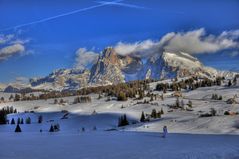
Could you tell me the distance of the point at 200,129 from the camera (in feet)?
314

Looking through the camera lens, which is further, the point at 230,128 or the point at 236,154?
the point at 230,128

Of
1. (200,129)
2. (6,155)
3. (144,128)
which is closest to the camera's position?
(6,155)

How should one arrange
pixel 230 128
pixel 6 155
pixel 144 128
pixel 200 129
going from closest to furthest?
pixel 6 155, pixel 230 128, pixel 200 129, pixel 144 128

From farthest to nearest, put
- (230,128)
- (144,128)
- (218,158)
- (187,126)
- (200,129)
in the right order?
(144,128)
(187,126)
(200,129)
(230,128)
(218,158)

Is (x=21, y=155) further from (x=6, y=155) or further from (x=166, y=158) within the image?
(x=166, y=158)

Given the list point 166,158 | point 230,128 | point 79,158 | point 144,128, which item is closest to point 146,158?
point 166,158

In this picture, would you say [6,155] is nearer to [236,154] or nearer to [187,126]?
[236,154]

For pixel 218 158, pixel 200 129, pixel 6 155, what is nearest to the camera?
pixel 218 158

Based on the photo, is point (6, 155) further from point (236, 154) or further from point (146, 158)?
point (236, 154)

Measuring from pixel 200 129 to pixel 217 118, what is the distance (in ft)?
25.9

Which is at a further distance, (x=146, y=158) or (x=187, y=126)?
(x=187, y=126)

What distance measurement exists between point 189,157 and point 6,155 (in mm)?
18470

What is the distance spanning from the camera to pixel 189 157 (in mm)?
39188

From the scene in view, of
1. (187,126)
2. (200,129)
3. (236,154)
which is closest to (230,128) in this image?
(200,129)
